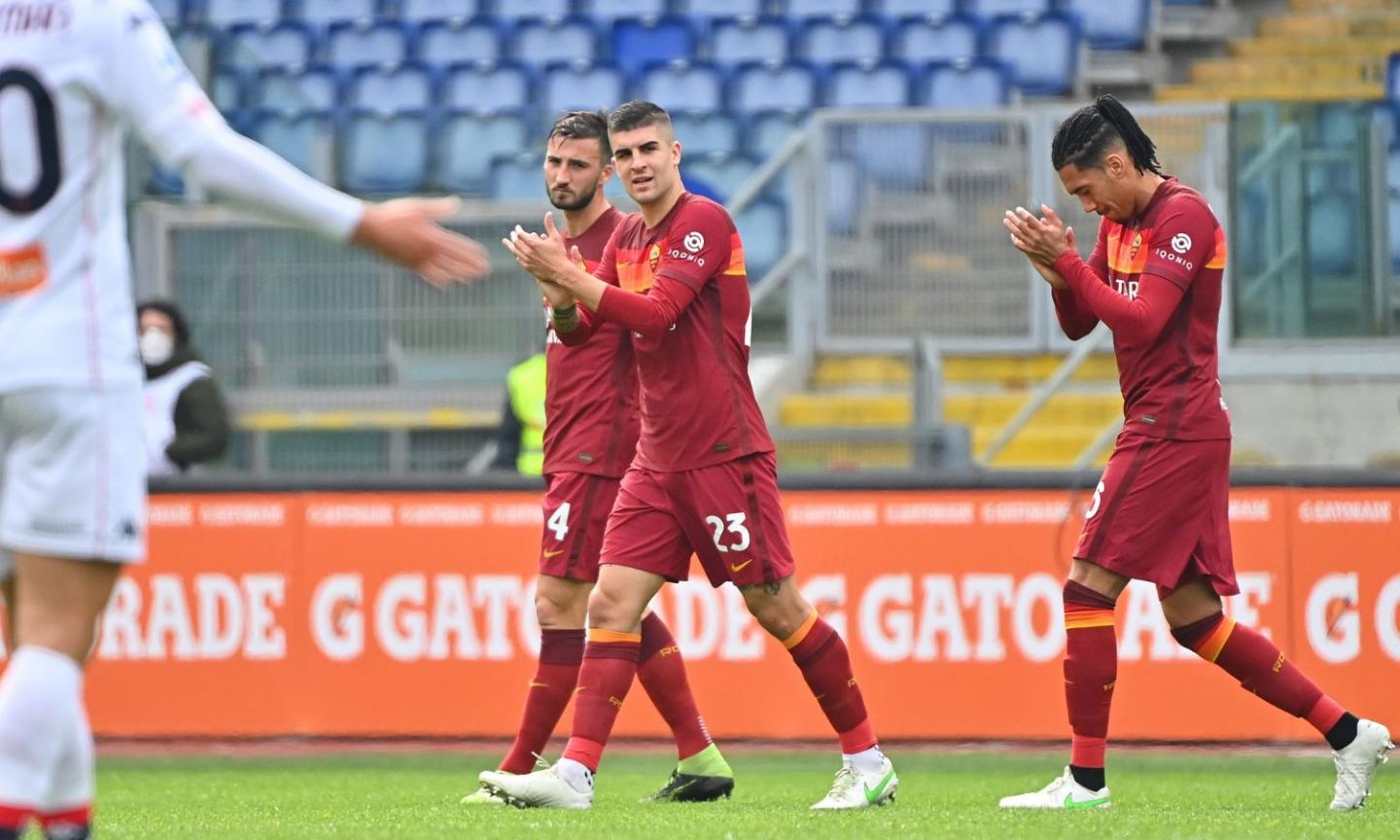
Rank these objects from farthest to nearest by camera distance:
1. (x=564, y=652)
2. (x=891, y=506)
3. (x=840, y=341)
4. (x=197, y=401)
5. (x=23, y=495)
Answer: (x=840, y=341) → (x=197, y=401) → (x=891, y=506) → (x=564, y=652) → (x=23, y=495)

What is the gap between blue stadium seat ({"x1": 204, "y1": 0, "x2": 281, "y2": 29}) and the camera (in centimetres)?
1730

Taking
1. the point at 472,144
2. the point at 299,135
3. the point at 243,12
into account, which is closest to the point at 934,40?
the point at 472,144

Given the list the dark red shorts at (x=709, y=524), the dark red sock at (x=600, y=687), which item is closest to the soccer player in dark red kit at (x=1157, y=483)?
the dark red shorts at (x=709, y=524)

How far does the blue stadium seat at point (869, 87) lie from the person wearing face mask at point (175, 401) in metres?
5.85

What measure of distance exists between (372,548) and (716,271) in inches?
162

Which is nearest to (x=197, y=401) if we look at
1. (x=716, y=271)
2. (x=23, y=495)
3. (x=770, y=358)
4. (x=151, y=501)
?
(x=151, y=501)

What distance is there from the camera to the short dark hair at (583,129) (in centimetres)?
744

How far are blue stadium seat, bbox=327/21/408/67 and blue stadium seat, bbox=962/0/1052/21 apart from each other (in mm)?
4297

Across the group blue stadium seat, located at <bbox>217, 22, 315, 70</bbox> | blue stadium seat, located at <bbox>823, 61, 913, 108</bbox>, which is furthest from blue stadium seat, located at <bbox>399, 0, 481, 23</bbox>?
blue stadium seat, located at <bbox>823, 61, 913, 108</bbox>

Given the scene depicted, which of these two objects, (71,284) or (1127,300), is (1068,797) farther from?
(71,284)

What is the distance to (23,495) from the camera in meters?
4.17

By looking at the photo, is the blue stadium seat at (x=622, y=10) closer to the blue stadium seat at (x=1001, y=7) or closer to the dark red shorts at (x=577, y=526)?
the blue stadium seat at (x=1001, y=7)

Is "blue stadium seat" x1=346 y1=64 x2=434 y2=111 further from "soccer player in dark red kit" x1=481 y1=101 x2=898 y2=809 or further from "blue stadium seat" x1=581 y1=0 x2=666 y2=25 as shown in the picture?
"soccer player in dark red kit" x1=481 y1=101 x2=898 y2=809

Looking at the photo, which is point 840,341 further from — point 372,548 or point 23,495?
point 23,495
